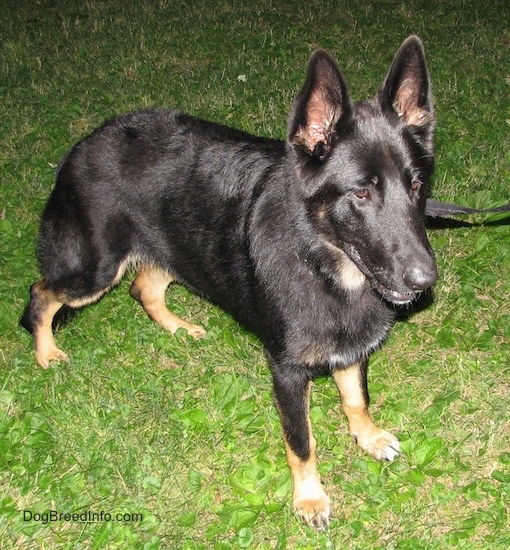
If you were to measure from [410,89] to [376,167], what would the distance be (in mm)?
473

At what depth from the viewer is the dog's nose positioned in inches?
122

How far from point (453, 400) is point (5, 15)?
10.4m

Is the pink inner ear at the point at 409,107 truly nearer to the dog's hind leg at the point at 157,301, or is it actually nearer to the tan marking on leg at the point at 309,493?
the tan marking on leg at the point at 309,493

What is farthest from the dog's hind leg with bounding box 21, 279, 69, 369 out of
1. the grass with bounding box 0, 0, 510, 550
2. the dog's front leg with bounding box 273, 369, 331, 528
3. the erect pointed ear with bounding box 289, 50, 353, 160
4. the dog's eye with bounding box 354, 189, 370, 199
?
the dog's eye with bounding box 354, 189, 370, 199

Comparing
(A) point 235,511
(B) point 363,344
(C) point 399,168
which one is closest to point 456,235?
(B) point 363,344

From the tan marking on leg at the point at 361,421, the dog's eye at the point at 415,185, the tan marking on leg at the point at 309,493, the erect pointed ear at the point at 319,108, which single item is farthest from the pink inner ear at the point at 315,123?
the tan marking on leg at the point at 309,493

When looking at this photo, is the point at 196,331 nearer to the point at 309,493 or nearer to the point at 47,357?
the point at 47,357

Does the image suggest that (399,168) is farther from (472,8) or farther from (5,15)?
(5,15)

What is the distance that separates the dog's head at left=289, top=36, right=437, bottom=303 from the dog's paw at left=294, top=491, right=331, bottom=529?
1392 mm

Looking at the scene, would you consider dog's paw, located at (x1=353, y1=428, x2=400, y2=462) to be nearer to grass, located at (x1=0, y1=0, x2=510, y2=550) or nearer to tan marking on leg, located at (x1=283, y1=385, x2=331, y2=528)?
grass, located at (x1=0, y1=0, x2=510, y2=550)

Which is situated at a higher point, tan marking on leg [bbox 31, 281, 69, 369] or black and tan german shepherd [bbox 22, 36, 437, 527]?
black and tan german shepherd [bbox 22, 36, 437, 527]

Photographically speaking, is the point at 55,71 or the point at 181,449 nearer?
the point at 181,449

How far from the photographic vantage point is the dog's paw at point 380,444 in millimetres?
4168

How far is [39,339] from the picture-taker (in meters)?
4.84
